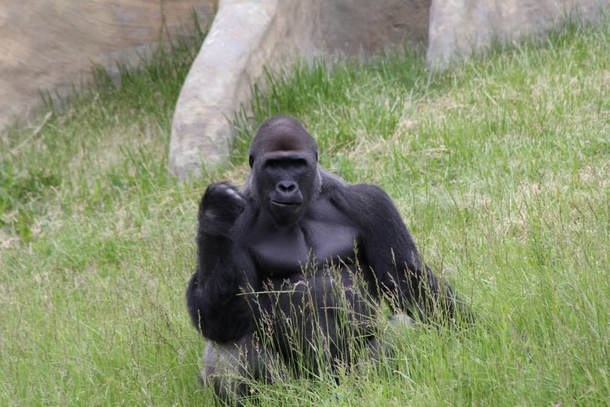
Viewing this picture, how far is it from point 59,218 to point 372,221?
4.01m

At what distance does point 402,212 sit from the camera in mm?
6188

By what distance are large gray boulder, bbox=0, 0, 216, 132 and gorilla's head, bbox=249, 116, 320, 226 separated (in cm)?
531

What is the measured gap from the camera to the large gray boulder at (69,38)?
9.02m

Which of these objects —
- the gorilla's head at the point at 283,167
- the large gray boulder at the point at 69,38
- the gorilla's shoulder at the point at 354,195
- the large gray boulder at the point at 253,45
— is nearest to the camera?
the gorilla's head at the point at 283,167

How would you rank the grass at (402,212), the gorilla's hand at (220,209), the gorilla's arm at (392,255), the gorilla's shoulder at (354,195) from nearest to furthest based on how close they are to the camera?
the grass at (402,212) < the gorilla's hand at (220,209) < the gorilla's arm at (392,255) < the gorilla's shoulder at (354,195)

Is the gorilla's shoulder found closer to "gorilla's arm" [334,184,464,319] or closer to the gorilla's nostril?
"gorilla's arm" [334,184,464,319]

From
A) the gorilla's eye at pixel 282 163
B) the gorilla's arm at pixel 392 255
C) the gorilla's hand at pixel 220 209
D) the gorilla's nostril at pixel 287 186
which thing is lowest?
the gorilla's arm at pixel 392 255

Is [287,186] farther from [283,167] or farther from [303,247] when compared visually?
[303,247]

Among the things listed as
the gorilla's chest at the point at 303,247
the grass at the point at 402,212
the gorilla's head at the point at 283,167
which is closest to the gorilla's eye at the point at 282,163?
the gorilla's head at the point at 283,167

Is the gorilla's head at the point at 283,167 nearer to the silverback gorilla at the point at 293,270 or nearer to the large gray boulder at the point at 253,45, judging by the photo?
the silverback gorilla at the point at 293,270

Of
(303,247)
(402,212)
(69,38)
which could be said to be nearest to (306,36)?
(69,38)

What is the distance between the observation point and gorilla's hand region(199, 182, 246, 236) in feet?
13.1

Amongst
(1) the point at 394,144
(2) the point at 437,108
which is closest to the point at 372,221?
(1) the point at 394,144

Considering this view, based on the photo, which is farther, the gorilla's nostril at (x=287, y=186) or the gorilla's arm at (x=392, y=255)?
the gorilla's arm at (x=392, y=255)
